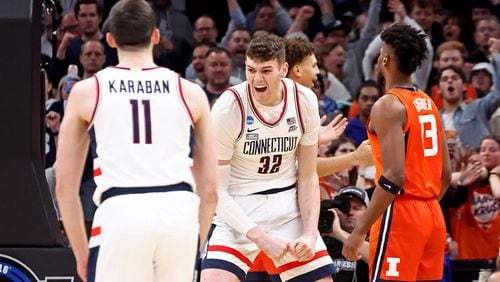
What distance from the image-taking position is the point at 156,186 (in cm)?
471

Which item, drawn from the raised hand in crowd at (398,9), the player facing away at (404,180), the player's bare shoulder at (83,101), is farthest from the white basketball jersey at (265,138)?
the raised hand in crowd at (398,9)

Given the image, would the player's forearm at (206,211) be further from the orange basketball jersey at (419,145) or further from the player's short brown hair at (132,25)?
the orange basketball jersey at (419,145)

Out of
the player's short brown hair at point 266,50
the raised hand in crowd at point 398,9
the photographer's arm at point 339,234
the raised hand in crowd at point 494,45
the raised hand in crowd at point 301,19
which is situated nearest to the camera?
the player's short brown hair at point 266,50

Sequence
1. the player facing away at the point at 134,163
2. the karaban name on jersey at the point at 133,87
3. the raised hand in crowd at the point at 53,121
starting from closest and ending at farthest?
1. the player facing away at the point at 134,163
2. the karaban name on jersey at the point at 133,87
3. the raised hand in crowd at the point at 53,121

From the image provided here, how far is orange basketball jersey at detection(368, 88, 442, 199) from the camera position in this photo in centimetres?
652

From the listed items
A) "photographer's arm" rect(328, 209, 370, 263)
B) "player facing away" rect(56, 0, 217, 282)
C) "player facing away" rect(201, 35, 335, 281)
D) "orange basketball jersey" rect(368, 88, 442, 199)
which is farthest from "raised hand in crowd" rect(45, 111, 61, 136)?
"player facing away" rect(56, 0, 217, 282)

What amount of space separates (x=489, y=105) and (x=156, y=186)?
6222 millimetres

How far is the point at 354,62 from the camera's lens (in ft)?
40.5

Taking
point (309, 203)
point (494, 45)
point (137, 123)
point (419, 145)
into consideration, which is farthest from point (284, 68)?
point (494, 45)

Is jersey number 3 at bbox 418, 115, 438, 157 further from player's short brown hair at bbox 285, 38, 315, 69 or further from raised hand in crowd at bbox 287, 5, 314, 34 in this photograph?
raised hand in crowd at bbox 287, 5, 314, 34

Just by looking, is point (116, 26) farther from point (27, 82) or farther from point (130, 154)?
point (27, 82)

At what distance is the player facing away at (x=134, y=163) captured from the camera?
15.3 ft

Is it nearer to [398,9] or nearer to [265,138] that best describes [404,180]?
[265,138]

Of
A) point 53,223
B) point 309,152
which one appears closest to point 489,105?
point 309,152
